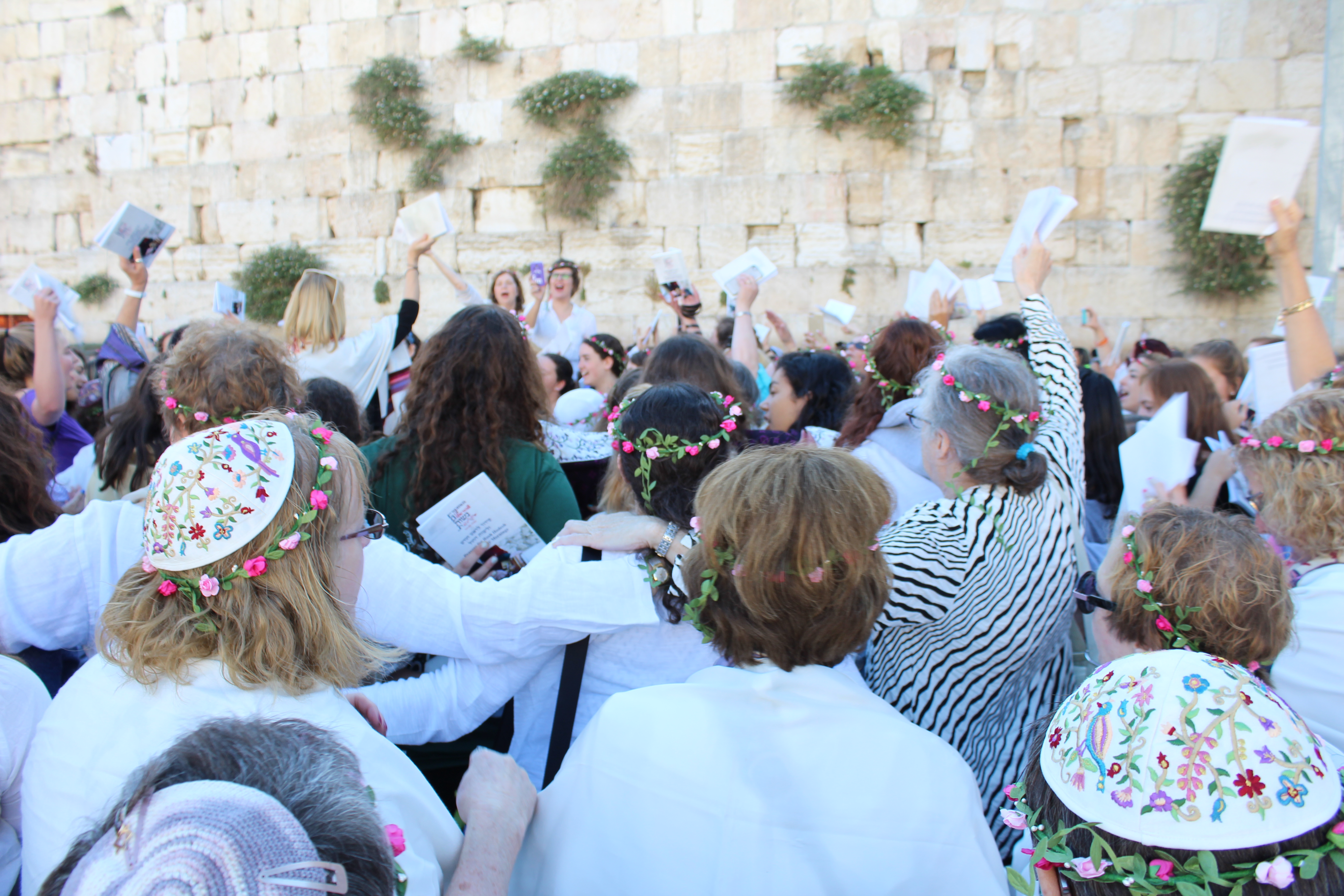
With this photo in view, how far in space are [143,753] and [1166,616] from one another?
1790 millimetres

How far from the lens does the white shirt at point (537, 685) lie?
1.83 metres

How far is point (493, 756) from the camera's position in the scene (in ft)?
4.68

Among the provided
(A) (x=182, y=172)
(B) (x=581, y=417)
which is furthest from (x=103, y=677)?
(A) (x=182, y=172)

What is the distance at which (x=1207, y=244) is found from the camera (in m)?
8.12

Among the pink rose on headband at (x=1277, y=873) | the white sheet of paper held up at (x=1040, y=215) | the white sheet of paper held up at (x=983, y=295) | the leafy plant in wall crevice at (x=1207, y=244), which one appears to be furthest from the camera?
the leafy plant in wall crevice at (x=1207, y=244)

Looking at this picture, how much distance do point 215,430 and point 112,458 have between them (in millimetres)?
1857

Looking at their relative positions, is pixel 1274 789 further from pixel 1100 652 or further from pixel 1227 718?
pixel 1100 652

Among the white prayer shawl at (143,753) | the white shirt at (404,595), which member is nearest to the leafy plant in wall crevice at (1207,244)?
the white shirt at (404,595)

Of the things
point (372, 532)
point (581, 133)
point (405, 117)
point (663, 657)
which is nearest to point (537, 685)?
point (663, 657)

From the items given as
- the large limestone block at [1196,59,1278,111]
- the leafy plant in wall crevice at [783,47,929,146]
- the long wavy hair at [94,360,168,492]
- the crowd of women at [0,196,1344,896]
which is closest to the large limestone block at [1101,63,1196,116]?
the large limestone block at [1196,59,1278,111]

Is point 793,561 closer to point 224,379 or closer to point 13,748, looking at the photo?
point 13,748

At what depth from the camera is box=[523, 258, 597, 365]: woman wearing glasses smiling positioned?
21.2 ft

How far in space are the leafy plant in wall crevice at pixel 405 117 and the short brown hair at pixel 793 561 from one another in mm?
9563

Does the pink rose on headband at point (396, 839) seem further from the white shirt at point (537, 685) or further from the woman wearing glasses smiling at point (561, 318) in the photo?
the woman wearing glasses smiling at point (561, 318)
